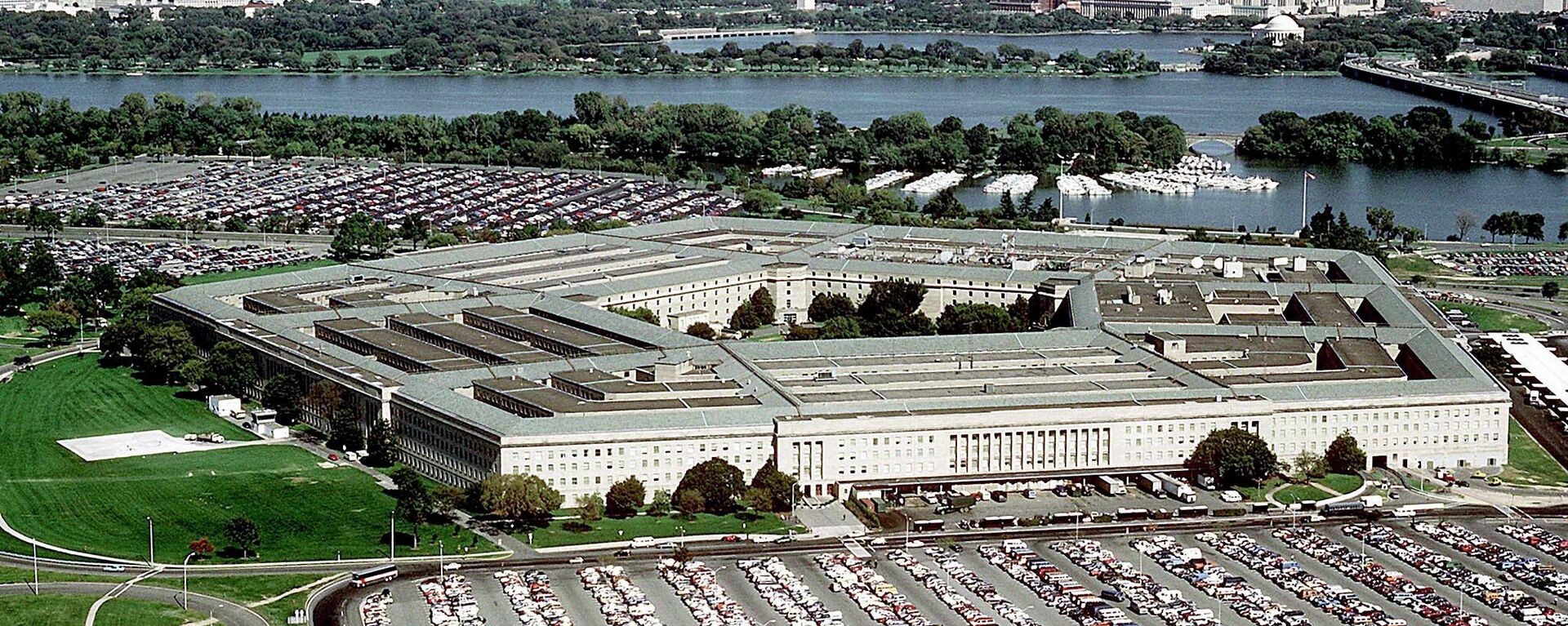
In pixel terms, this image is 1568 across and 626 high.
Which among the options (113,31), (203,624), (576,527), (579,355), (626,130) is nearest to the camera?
(203,624)

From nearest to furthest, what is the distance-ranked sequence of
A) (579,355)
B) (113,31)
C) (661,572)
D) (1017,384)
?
(661,572) < (1017,384) < (579,355) < (113,31)

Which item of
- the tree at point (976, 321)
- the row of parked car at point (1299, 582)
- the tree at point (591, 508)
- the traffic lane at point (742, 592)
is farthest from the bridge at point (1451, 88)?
the traffic lane at point (742, 592)

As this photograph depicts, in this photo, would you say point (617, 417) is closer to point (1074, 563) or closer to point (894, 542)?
point (894, 542)

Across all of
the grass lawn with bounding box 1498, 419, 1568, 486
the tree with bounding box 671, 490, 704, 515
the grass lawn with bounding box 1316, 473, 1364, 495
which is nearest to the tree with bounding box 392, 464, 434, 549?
the tree with bounding box 671, 490, 704, 515

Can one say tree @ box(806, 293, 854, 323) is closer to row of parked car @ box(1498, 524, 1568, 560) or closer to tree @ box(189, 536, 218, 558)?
row of parked car @ box(1498, 524, 1568, 560)

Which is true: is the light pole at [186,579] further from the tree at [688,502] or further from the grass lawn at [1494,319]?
the grass lawn at [1494,319]

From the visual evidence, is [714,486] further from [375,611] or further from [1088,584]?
[375,611]

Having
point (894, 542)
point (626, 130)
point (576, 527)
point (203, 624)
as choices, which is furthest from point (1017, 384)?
point (626, 130)
